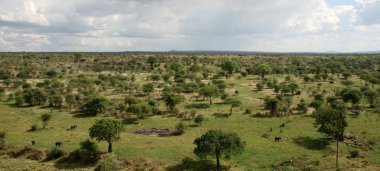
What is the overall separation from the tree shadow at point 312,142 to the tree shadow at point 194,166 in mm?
13869

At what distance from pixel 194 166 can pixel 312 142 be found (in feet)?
60.4

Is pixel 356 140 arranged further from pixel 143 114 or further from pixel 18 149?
pixel 18 149

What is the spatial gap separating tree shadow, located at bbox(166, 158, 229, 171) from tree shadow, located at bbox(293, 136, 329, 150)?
13.9 metres

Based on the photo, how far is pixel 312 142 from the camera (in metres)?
49.0

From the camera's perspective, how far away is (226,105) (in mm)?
76750

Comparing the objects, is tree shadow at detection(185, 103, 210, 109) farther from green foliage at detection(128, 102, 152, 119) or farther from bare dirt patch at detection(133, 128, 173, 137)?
bare dirt patch at detection(133, 128, 173, 137)

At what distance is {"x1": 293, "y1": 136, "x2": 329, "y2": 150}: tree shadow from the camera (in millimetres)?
47019

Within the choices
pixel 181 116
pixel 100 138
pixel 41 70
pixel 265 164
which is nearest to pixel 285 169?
pixel 265 164

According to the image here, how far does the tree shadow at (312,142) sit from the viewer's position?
4702 cm

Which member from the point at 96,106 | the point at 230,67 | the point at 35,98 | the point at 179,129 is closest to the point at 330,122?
the point at 179,129

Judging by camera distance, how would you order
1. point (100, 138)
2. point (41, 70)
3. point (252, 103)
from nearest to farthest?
point (100, 138)
point (252, 103)
point (41, 70)

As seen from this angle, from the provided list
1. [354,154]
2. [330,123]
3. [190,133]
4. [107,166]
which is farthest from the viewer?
[190,133]

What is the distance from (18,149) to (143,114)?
76.5 feet

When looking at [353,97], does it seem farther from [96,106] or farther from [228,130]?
[96,106]
